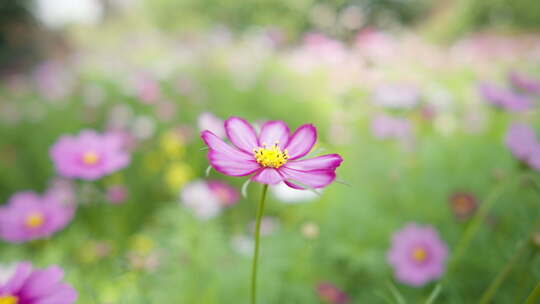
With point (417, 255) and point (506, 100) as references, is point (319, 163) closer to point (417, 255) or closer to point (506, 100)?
point (417, 255)

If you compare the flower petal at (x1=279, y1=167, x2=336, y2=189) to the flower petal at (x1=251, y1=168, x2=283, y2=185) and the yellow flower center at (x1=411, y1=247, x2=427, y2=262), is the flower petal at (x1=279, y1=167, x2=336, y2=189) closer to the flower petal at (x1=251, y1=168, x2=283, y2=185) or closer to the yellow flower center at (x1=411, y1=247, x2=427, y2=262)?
the flower petal at (x1=251, y1=168, x2=283, y2=185)

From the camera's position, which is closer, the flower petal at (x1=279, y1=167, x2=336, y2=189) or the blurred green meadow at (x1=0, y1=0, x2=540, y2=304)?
the flower petal at (x1=279, y1=167, x2=336, y2=189)

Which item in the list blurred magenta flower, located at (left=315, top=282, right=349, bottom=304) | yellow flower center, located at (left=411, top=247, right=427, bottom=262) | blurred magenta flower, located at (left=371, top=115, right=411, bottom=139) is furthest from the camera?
blurred magenta flower, located at (left=371, top=115, right=411, bottom=139)

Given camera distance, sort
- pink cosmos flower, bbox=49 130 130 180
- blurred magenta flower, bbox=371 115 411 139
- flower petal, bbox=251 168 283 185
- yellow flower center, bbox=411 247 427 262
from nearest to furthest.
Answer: flower petal, bbox=251 168 283 185, pink cosmos flower, bbox=49 130 130 180, yellow flower center, bbox=411 247 427 262, blurred magenta flower, bbox=371 115 411 139

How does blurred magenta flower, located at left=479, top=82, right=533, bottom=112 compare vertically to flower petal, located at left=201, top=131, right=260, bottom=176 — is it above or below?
above

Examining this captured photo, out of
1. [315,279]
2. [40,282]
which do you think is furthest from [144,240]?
[40,282]

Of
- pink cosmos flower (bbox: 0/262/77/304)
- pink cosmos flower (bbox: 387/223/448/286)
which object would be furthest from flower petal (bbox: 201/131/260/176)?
pink cosmos flower (bbox: 387/223/448/286)

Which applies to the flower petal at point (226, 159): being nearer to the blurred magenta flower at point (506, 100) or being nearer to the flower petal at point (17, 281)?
the flower petal at point (17, 281)
